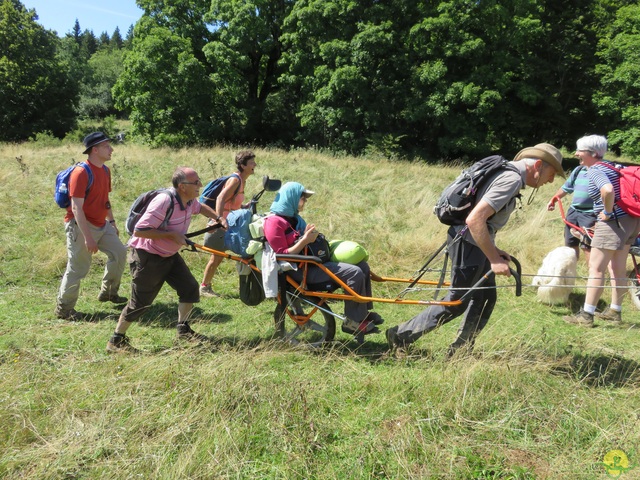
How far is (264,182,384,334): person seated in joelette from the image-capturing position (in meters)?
4.21

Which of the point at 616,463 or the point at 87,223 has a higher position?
the point at 87,223

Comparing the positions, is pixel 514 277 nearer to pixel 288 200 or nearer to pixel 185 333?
pixel 288 200

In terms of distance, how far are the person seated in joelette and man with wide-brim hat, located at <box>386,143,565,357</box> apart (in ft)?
1.09

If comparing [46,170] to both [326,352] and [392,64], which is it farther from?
[392,64]

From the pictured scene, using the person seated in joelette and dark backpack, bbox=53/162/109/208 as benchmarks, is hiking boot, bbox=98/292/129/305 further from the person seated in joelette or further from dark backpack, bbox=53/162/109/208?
the person seated in joelette

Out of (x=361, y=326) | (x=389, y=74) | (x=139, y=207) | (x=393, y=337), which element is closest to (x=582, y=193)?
(x=393, y=337)

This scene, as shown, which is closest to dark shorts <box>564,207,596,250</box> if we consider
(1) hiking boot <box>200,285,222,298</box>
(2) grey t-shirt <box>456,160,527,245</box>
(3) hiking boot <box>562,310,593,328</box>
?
(3) hiking boot <box>562,310,593,328</box>

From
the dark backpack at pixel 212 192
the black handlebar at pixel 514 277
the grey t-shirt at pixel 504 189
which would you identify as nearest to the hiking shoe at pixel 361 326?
the black handlebar at pixel 514 277

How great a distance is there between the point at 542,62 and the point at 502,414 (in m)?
27.7

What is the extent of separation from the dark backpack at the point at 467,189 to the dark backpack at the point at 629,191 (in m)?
2.22

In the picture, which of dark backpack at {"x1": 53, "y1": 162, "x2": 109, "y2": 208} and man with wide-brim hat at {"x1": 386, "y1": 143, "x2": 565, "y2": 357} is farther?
dark backpack at {"x1": 53, "y1": 162, "x2": 109, "y2": 208}

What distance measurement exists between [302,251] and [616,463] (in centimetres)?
277

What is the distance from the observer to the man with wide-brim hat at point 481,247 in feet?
11.3

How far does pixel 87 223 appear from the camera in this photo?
4887 millimetres
